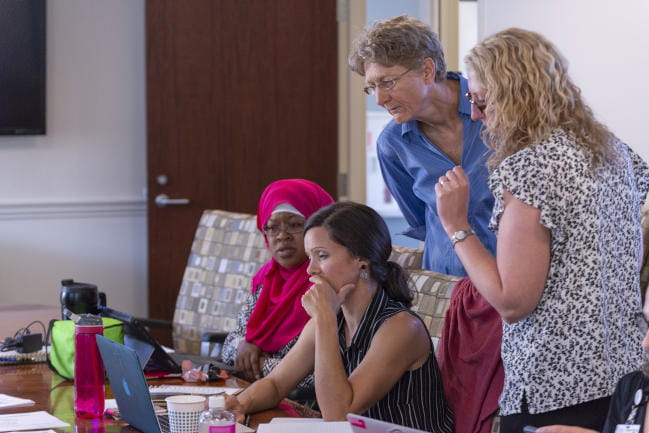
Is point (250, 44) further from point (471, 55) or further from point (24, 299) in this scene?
point (471, 55)

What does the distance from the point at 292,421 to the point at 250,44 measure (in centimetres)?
327

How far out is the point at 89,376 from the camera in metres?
1.93

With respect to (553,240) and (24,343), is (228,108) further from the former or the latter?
(553,240)

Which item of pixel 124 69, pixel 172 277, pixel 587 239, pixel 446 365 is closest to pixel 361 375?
pixel 446 365

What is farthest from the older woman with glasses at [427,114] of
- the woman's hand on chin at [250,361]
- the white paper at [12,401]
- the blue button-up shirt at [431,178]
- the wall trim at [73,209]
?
the wall trim at [73,209]

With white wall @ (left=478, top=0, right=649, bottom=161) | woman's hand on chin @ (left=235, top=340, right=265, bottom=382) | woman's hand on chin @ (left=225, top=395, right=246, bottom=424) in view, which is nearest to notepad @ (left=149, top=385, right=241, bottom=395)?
woman's hand on chin @ (left=225, top=395, right=246, bottom=424)

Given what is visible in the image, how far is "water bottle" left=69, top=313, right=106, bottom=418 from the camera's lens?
1.92 metres

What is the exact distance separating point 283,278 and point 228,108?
195cm

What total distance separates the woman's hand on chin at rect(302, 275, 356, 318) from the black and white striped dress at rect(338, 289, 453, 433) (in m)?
0.08

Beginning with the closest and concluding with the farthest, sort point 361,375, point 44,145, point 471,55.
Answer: point 471,55 < point 361,375 < point 44,145

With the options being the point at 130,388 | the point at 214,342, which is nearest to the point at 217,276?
the point at 214,342

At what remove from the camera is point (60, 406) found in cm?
204

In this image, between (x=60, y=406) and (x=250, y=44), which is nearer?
(x=60, y=406)

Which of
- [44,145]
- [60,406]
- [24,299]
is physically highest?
[44,145]
